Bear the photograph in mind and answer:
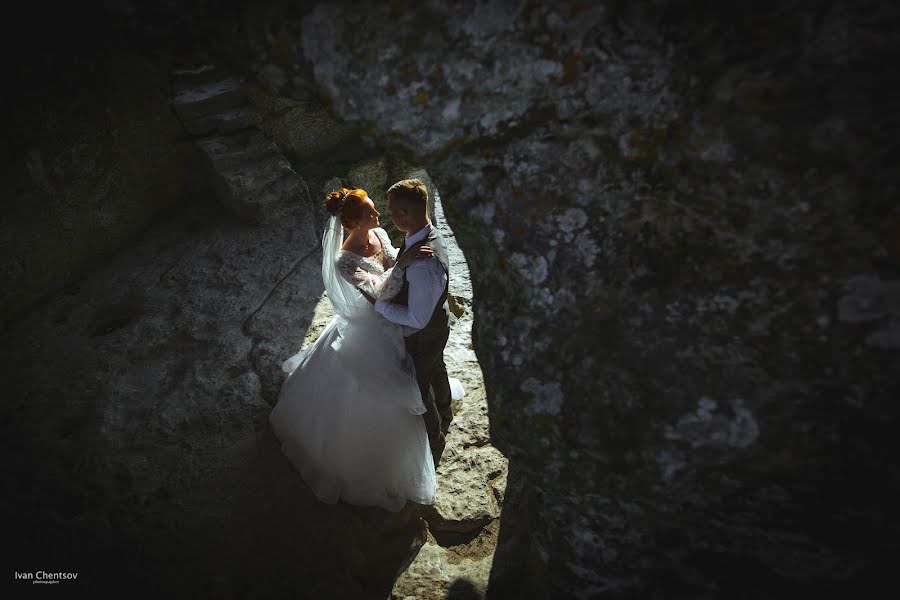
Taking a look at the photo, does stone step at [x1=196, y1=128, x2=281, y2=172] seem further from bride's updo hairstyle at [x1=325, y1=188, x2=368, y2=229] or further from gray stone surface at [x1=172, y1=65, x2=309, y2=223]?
bride's updo hairstyle at [x1=325, y1=188, x2=368, y2=229]

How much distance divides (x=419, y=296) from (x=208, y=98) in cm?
292

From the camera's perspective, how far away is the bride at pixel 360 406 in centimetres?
270

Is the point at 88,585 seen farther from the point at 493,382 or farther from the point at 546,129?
the point at 546,129

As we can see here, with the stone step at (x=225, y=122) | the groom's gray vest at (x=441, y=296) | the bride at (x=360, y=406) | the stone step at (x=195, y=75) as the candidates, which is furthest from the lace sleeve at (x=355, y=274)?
the stone step at (x=195, y=75)

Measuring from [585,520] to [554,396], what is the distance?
47cm

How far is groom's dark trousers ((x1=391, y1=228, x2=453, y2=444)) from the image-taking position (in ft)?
8.21

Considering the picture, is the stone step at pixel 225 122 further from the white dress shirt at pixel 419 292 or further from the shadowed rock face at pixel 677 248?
the shadowed rock face at pixel 677 248

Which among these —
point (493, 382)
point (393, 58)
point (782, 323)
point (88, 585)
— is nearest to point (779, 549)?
point (782, 323)

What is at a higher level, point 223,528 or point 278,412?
point 278,412

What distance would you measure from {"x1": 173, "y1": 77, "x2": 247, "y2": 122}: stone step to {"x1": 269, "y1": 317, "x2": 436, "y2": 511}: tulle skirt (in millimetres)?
2464

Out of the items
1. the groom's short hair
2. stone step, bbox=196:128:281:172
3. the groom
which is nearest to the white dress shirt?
the groom

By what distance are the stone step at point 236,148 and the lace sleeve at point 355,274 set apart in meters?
2.16

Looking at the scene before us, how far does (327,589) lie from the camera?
2.44 m

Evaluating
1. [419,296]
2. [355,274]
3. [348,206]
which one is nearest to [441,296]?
[419,296]
